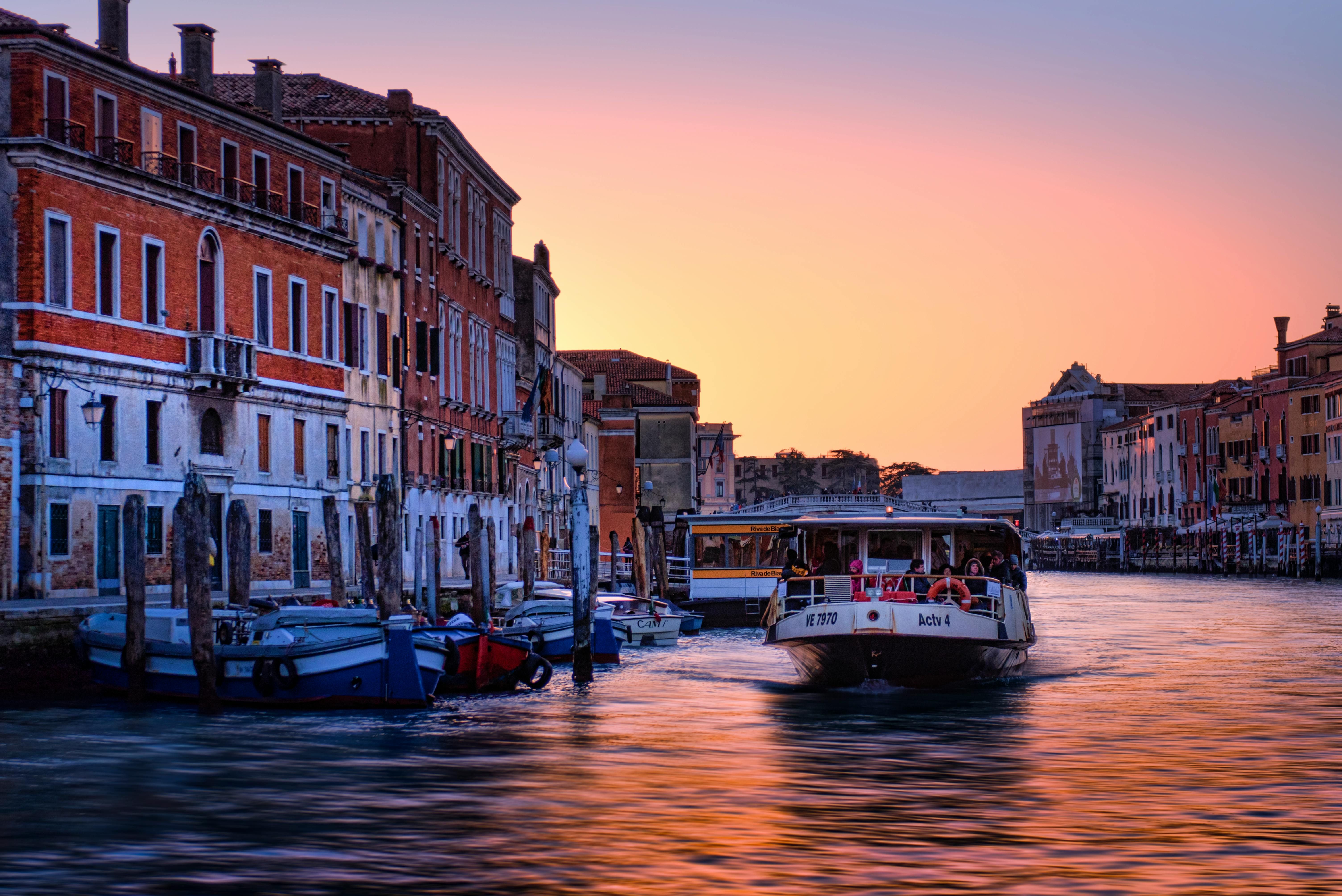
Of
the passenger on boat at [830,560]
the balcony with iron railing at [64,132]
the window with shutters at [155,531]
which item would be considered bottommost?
the passenger on boat at [830,560]

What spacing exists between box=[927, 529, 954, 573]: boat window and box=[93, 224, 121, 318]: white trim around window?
15469mm

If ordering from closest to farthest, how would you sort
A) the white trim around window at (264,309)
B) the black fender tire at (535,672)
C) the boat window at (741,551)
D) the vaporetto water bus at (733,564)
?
the black fender tire at (535,672)
the white trim around window at (264,309)
the vaporetto water bus at (733,564)
the boat window at (741,551)

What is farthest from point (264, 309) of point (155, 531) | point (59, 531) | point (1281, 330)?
point (1281, 330)

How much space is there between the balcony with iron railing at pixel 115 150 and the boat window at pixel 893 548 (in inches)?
607

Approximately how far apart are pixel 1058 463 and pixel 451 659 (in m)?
148

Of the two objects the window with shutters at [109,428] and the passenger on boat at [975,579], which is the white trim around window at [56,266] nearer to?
the window with shutters at [109,428]

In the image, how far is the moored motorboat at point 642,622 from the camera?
38.4m

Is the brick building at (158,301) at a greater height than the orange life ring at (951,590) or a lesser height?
greater

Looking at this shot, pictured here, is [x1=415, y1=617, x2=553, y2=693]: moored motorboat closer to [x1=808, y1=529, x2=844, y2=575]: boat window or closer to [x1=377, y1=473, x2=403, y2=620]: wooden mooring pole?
[x1=377, y1=473, x2=403, y2=620]: wooden mooring pole

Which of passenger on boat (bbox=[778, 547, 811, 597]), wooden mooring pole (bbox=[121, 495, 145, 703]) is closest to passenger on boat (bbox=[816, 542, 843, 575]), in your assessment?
passenger on boat (bbox=[778, 547, 811, 597])

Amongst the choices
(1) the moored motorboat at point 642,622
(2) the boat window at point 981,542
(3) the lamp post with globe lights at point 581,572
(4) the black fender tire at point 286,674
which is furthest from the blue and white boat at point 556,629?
(4) the black fender tire at point 286,674

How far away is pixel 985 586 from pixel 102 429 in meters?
17.0

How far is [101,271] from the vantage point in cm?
3450

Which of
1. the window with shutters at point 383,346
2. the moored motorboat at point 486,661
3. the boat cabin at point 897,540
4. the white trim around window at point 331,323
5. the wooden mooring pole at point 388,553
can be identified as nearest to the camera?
the moored motorboat at point 486,661
